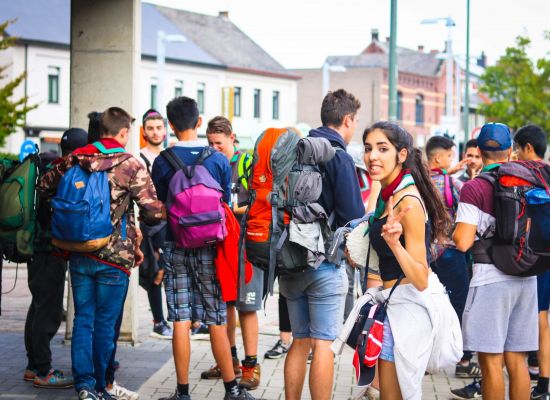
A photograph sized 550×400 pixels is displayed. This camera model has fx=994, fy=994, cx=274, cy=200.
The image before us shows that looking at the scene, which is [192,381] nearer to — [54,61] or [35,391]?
[35,391]

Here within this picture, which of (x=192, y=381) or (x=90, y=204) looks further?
(x=192, y=381)

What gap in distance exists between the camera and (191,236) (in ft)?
22.1

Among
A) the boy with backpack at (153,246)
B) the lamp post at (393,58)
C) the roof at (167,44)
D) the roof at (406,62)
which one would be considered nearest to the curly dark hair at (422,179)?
the boy with backpack at (153,246)

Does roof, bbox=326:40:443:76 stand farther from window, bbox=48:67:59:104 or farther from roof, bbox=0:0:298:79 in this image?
window, bbox=48:67:59:104

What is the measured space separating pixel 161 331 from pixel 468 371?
3072 millimetres

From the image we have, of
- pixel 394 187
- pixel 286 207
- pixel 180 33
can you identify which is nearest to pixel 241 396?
pixel 286 207

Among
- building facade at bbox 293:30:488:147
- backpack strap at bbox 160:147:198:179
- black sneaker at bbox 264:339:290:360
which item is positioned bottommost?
black sneaker at bbox 264:339:290:360

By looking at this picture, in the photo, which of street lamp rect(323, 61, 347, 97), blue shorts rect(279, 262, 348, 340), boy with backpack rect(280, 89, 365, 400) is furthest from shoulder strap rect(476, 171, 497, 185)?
street lamp rect(323, 61, 347, 97)

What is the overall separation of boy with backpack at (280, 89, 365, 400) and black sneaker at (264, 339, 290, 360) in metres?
2.31

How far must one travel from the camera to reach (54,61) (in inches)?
2064

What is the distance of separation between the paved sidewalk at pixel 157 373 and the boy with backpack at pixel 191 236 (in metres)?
0.48

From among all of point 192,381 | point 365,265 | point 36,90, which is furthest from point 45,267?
point 36,90

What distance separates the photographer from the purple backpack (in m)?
6.75

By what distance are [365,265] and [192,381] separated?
301cm
